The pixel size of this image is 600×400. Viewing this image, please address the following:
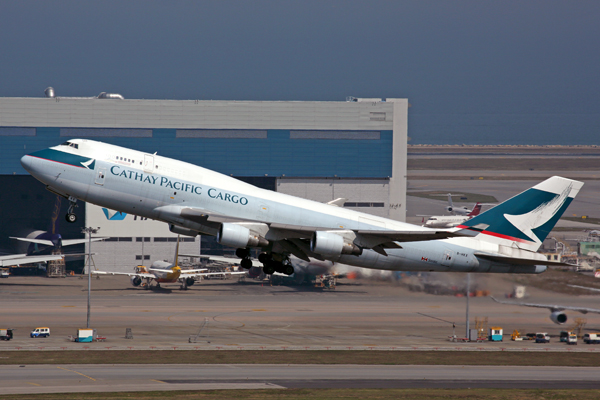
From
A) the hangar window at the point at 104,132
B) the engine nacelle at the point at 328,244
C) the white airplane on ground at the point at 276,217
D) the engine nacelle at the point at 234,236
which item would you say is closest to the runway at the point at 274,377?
the white airplane on ground at the point at 276,217

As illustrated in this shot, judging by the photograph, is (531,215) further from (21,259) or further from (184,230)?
(21,259)

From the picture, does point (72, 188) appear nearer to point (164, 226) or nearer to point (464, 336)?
point (464, 336)

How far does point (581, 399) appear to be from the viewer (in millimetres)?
56062

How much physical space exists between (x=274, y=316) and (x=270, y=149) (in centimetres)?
4077

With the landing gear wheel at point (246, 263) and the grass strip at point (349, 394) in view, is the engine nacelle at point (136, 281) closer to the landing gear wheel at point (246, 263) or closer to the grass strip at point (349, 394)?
the grass strip at point (349, 394)

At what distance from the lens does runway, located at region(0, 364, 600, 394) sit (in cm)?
5756

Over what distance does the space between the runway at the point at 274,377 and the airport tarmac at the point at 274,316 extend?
267 inches

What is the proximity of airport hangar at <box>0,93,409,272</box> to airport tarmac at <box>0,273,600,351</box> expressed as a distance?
13.8 meters

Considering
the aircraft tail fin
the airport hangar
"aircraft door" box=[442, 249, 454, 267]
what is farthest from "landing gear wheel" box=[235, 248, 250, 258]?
the aircraft tail fin

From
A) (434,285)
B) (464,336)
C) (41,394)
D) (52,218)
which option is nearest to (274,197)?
(434,285)

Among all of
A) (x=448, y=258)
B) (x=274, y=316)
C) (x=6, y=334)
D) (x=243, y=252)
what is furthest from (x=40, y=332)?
(x=448, y=258)

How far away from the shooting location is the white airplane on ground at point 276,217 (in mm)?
40688

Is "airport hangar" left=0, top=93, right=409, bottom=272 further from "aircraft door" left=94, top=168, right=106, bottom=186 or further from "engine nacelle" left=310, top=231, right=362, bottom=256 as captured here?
"aircraft door" left=94, top=168, right=106, bottom=186

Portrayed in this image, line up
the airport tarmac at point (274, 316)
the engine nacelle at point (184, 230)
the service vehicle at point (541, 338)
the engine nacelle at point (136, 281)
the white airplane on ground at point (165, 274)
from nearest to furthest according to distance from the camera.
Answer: the engine nacelle at point (184, 230), the airport tarmac at point (274, 316), the service vehicle at point (541, 338), the white airplane on ground at point (165, 274), the engine nacelle at point (136, 281)
